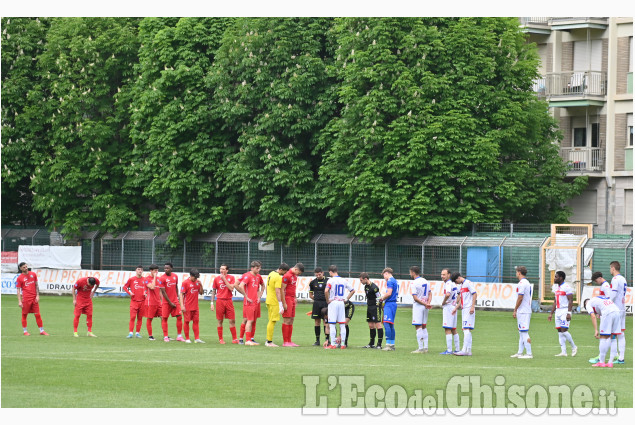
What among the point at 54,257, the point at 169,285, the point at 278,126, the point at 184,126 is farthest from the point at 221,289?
the point at 54,257

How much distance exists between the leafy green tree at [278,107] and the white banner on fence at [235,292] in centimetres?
358

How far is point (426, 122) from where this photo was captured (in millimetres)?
43594

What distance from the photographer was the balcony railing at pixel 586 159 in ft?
163

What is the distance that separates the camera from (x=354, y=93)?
4403 cm

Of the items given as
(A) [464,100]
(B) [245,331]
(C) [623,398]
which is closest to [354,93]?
(A) [464,100]

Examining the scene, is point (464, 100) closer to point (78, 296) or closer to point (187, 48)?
point (187, 48)

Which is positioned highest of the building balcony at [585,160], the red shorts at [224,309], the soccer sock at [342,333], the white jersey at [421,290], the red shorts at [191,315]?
the building balcony at [585,160]

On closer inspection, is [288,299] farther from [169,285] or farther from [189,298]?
[169,285]

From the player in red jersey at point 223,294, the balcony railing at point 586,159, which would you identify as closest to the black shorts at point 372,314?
the player in red jersey at point 223,294

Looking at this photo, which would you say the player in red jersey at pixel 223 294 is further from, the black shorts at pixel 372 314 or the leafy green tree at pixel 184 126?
the leafy green tree at pixel 184 126

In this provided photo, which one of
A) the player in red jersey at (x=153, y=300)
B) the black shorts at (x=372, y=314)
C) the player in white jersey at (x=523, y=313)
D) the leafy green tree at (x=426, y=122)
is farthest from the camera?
the leafy green tree at (x=426, y=122)

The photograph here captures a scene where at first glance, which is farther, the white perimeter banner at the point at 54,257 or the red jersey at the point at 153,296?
the white perimeter banner at the point at 54,257

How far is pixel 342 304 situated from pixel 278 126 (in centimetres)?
2247

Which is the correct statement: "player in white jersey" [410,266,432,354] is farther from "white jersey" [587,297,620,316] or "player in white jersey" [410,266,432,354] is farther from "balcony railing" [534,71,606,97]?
"balcony railing" [534,71,606,97]
